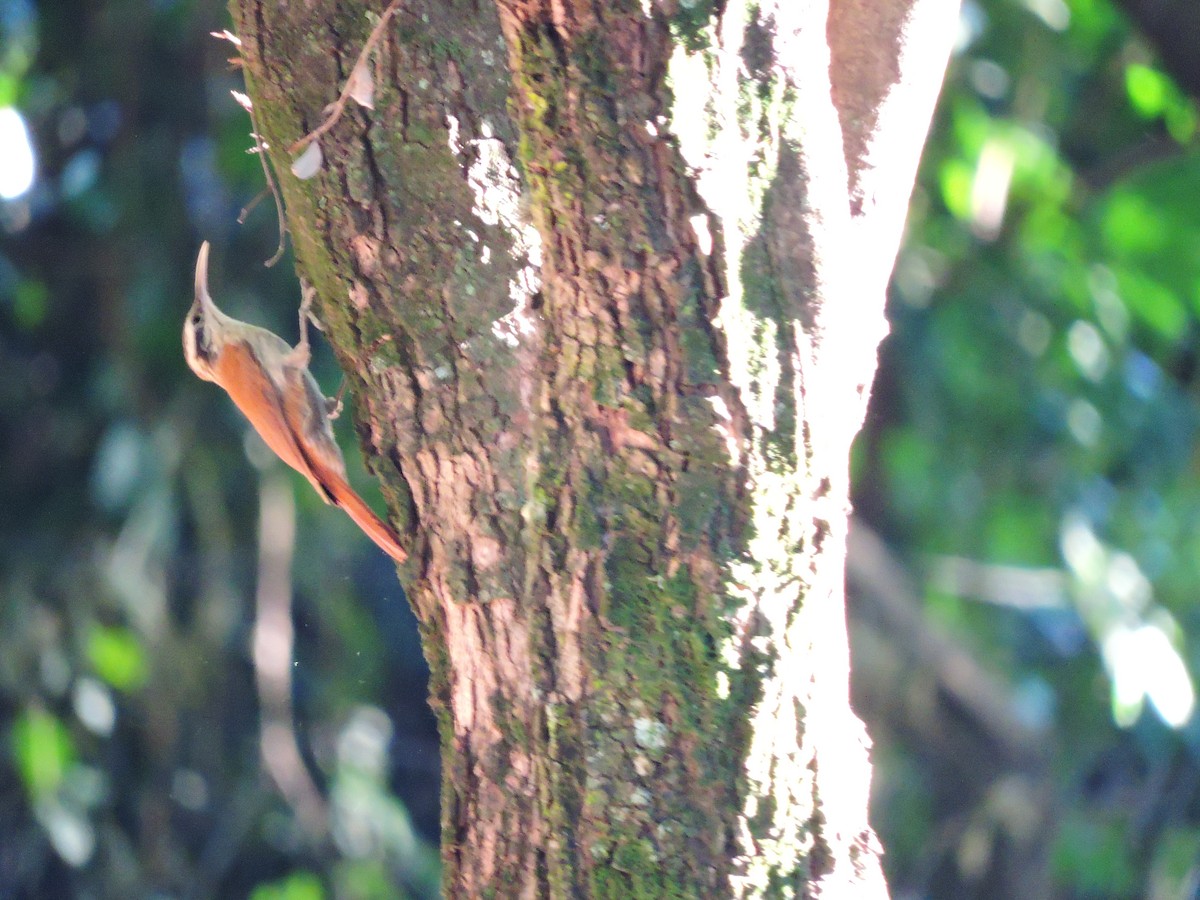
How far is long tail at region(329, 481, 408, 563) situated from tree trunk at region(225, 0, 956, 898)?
83 mm

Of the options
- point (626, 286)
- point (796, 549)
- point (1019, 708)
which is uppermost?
point (626, 286)

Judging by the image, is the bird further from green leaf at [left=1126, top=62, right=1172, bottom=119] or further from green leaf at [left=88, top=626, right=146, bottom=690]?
green leaf at [left=1126, top=62, right=1172, bottom=119]

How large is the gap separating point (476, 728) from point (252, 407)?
202 cm

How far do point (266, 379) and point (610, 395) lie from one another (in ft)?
7.54

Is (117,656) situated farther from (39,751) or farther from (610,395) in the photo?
(610,395)

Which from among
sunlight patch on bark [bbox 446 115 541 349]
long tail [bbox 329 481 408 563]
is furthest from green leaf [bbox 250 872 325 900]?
sunlight patch on bark [bbox 446 115 541 349]

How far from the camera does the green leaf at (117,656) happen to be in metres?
4.55

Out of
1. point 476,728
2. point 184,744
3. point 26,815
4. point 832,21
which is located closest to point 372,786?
point 184,744

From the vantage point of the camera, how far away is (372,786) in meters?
4.88

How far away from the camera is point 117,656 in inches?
180

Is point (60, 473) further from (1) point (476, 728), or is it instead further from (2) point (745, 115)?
(2) point (745, 115)

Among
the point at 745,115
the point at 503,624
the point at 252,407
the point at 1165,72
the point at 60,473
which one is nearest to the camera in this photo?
the point at 745,115

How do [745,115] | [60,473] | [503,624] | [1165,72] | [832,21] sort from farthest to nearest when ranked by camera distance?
1. [60,473]
2. [1165,72]
3. [832,21]
4. [503,624]
5. [745,115]

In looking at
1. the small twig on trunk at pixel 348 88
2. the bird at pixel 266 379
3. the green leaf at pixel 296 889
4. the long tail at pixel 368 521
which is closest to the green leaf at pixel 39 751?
the green leaf at pixel 296 889
